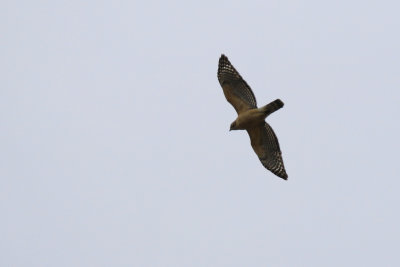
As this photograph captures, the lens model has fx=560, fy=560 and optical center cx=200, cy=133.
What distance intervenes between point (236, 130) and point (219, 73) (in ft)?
6.07

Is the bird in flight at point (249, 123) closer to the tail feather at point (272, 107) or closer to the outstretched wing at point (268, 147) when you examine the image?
the outstretched wing at point (268, 147)

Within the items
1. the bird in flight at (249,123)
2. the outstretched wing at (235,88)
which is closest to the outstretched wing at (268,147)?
the bird in flight at (249,123)

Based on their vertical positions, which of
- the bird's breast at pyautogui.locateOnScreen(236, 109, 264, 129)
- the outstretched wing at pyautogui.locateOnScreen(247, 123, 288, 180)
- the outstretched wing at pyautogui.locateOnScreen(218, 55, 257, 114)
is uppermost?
the outstretched wing at pyautogui.locateOnScreen(218, 55, 257, 114)

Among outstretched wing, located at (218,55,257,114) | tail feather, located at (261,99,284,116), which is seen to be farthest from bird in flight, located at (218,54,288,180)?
tail feather, located at (261,99,284,116)

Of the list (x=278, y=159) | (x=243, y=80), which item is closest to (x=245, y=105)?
(x=243, y=80)

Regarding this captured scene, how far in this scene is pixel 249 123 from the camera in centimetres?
1677

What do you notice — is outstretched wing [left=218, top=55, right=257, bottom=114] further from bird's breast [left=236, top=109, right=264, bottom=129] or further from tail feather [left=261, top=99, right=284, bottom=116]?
tail feather [left=261, top=99, right=284, bottom=116]

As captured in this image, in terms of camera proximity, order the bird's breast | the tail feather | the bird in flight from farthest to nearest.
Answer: the bird in flight < the bird's breast < the tail feather

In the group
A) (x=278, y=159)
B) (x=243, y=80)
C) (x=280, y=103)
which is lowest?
(x=278, y=159)

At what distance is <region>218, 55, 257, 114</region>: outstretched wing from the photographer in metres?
17.0

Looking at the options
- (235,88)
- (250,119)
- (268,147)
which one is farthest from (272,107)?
(268,147)

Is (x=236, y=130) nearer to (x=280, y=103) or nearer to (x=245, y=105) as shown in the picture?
(x=245, y=105)

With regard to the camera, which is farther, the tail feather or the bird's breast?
the bird's breast

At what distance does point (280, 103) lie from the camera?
15.9 metres
